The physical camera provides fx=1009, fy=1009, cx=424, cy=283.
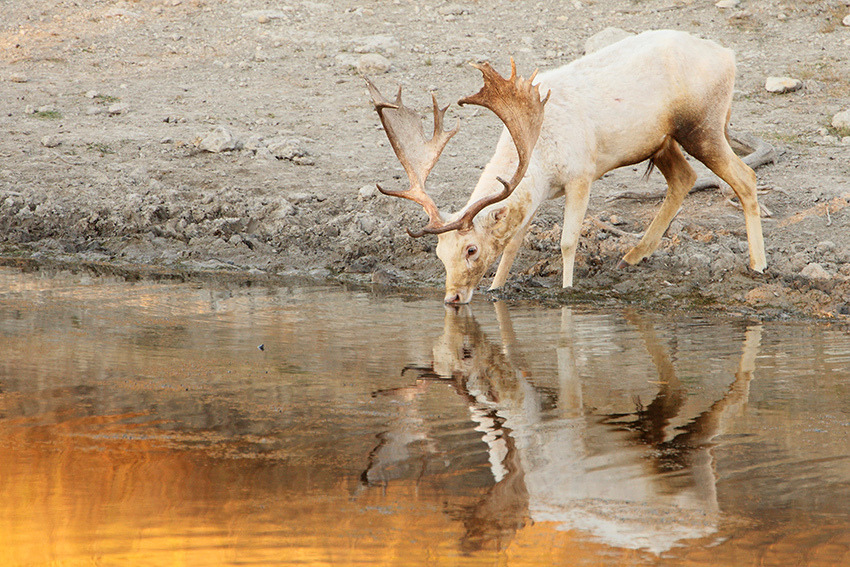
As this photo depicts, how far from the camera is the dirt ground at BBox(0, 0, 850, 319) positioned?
29.5 ft

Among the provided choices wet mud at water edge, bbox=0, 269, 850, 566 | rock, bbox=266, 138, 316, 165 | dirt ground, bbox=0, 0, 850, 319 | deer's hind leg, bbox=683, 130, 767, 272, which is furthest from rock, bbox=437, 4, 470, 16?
wet mud at water edge, bbox=0, 269, 850, 566

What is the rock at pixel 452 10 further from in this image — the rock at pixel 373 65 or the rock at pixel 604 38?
the rock at pixel 604 38

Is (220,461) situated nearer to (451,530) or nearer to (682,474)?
(451,530)

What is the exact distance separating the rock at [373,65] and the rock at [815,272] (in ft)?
25.4

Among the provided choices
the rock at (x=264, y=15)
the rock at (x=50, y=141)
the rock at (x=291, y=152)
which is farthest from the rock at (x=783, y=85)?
the rock at (x=50, y=141)

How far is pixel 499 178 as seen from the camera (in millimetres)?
6965

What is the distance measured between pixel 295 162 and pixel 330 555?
874cm

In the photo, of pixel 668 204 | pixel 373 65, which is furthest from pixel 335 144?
pixel 668 204

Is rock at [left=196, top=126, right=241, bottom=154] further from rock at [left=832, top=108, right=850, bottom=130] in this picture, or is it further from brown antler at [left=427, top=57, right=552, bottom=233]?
rock at [left=832, top=108, right=850, bottom=130]

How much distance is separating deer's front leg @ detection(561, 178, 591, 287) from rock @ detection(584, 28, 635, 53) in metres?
7.03

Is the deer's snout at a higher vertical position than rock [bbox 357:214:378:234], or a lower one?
higher

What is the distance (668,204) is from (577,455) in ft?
16.5

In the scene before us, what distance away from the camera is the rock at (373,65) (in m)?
14.3

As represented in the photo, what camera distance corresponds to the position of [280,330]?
6730mm
